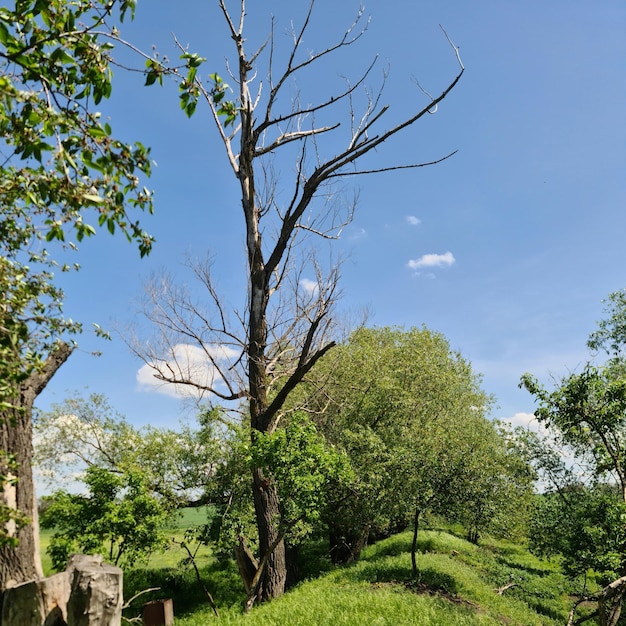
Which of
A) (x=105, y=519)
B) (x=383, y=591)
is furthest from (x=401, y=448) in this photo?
(x=105, y=519)

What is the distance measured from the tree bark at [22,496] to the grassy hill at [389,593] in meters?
6.07

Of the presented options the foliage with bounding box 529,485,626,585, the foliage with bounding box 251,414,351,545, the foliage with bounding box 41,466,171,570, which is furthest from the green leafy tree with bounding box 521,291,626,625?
the foliage with bounding box 41,466,171,570

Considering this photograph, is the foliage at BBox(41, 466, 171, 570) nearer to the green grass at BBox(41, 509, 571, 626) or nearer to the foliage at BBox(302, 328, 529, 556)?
the green grass at BBox(41, 509, 571, 626)

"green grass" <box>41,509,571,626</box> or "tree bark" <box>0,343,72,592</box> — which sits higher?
"tree bark" <box>0,343,72,592</box>

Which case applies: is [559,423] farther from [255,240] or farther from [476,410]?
[476,410]

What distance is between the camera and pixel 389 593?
44.7 feet

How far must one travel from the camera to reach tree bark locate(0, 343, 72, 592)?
6121 mm

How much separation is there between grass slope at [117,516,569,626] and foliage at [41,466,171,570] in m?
3.04

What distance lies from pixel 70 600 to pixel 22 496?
2.41 metres

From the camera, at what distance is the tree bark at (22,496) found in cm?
612

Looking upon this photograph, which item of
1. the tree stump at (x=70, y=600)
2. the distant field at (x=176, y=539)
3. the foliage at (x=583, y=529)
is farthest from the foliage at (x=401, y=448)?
the tree stump at (x=70, y=600)

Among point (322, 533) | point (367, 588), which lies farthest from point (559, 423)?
point (322, 533)

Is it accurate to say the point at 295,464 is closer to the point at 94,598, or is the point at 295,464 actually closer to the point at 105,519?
the point at 105,519

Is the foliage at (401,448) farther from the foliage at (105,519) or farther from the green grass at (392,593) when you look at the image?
the foliage at (105,519)
